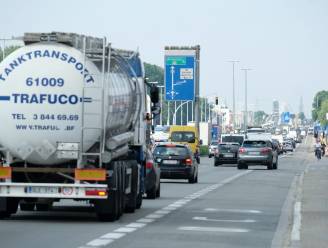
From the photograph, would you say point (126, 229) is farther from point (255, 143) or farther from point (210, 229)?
point (255, 143)

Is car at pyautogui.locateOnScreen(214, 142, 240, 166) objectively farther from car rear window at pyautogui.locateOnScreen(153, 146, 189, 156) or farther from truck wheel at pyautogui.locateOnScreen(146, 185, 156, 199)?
truck wheel at pyautogui.locateOnScreen(146, 185, 156, 199)

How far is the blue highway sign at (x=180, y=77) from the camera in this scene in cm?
8825

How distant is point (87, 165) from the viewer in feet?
74.1

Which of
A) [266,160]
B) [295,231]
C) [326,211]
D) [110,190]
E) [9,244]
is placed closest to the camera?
[9,244]

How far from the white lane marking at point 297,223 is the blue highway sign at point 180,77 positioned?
5673cm

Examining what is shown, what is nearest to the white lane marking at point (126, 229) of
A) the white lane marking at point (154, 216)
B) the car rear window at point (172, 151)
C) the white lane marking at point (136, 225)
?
the white lane marking at point (136, 225)

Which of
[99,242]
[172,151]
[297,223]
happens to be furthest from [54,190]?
[172,151]

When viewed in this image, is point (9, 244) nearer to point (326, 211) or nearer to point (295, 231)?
point (295, 231)

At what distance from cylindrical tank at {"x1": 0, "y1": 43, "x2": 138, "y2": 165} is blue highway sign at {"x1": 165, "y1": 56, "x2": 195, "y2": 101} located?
65.6 meters

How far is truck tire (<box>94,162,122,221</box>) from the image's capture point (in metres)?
22.8

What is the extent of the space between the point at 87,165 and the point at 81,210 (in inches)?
184

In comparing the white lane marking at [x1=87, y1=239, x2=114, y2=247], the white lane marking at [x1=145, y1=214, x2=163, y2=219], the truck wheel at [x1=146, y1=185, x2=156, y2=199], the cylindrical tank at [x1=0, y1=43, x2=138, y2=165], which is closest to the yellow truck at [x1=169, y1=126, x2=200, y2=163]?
the truck wheel at [x1=146, y1=185, x2=156, y2=199]

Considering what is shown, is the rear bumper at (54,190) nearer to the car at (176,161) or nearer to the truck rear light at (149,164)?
the truck rear light at (149,164)

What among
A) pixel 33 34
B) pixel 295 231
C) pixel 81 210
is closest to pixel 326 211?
pixel 81 210
